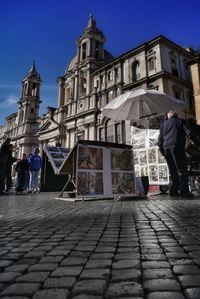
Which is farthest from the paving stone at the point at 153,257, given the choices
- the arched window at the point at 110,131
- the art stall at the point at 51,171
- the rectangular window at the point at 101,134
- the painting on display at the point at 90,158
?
the rectangular window at the point at 101,134

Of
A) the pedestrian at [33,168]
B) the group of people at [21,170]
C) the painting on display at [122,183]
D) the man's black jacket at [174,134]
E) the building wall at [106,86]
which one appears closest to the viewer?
the man's black jacket at [174,134]

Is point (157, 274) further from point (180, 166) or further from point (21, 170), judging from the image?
point (21, 170)

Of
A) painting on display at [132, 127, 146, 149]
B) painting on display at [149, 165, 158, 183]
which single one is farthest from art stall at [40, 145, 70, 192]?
painting on display at [149, 165, 158, 183]

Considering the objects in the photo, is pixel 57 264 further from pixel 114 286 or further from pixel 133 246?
pixel 133 246

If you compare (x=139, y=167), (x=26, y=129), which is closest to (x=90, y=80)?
(x=26, y=129)

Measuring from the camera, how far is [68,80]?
40781 millimetres

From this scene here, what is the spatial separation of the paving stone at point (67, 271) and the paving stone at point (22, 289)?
0.46 feet

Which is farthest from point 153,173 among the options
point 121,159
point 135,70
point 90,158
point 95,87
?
point 95,87

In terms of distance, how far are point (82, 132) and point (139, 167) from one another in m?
26.6

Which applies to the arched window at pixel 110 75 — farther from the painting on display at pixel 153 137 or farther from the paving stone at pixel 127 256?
the paving stone at pixel 127 256

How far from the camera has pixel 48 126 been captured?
41.4 meters

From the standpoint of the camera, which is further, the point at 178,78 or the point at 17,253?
the point at 178,78

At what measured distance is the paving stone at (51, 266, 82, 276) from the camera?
3.81 feet

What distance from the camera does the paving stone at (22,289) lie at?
0.97 meters
